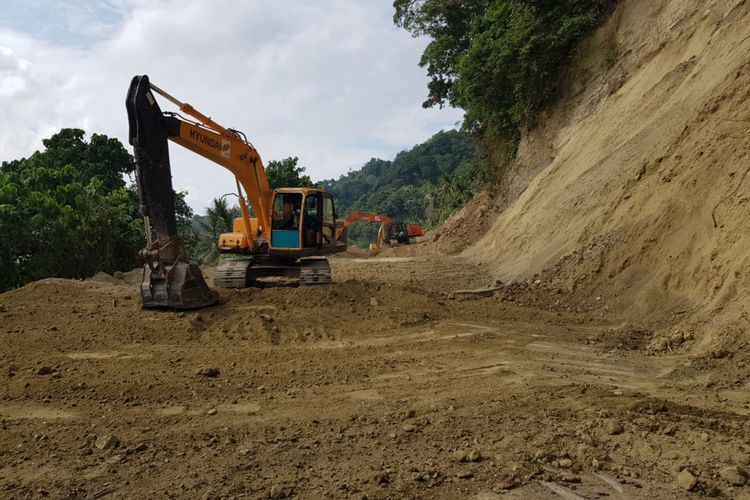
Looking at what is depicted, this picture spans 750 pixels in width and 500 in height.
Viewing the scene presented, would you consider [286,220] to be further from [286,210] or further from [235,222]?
[235,222]

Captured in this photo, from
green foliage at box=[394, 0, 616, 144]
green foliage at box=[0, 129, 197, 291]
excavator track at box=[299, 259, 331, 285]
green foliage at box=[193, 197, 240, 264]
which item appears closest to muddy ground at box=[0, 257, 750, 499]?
excavator track at box=[299, 259, 331, 285]

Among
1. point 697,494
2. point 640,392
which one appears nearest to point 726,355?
point 640,392

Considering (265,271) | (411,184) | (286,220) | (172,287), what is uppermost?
(411,184)

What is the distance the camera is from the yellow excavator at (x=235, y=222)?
31.4ft

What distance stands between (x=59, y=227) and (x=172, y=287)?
422 inches

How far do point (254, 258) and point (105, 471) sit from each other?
27.6ft

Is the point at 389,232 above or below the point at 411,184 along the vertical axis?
below

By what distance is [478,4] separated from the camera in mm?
27562

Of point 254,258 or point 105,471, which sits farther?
point 254,258

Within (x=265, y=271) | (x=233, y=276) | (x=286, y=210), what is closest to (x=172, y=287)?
(x=233, y=276)

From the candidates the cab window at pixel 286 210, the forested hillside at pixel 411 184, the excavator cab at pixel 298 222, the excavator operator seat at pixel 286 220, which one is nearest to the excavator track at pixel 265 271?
the excavator cab at pixel 298 222

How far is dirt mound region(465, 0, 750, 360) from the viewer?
8250 mm

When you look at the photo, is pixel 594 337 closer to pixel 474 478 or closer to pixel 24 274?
pixel 474 478

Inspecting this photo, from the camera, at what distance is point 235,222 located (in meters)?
12.8
